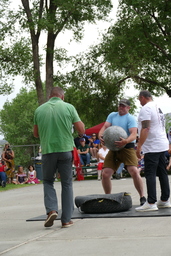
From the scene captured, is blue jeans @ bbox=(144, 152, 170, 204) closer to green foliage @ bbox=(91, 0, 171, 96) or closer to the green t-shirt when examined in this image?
the green t-shirt

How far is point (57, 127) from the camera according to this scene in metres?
7.36

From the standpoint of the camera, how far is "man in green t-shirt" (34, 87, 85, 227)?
24.2ft

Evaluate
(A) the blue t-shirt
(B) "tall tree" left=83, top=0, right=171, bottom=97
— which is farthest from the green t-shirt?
(B) "tall tree" left=83, top=0, right=171, bottom=97

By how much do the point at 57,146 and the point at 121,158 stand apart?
2.04 metres

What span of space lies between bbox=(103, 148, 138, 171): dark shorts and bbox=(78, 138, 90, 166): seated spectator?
39.5ft

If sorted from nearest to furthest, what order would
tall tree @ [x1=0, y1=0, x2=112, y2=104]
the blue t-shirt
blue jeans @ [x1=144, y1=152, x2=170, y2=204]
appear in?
1. blue jeans @ [x1=144, y1=152, x2=170, y2=204]
2. the blue t-shirt
3. tall tree @ [x1=0, y1=0, x2=112, y2=104]

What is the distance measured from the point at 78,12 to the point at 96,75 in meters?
5.46

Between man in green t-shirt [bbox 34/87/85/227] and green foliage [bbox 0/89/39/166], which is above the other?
green foliage [bbox 0/89/39/166]

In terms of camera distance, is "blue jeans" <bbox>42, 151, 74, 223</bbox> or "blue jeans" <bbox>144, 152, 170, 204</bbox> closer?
"blue jeans" <bbox>42, 151, 74, 223</bbox>

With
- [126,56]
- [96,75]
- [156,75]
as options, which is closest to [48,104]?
[126,56]

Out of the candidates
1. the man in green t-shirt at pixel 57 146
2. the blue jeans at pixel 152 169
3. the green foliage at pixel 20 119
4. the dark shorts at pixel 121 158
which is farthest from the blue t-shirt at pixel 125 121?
the green foliage at pixel 20 119

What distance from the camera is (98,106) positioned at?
31812 mm

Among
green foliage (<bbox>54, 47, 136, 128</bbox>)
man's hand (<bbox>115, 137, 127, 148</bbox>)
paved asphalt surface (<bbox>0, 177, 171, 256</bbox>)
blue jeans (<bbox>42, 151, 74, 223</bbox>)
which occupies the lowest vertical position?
paved asphalt surface (<bbox>0, 177, 171, 256</bbox>)

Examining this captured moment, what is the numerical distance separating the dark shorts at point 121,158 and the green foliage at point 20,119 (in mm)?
65050
